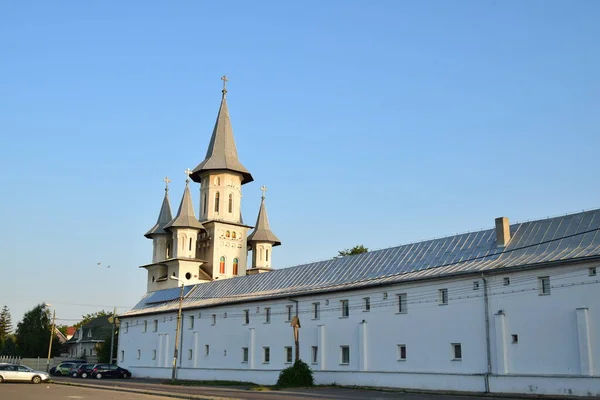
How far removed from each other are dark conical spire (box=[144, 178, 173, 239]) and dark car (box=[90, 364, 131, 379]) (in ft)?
66.6

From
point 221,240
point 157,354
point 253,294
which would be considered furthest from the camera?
point 221,240

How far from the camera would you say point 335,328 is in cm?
4403

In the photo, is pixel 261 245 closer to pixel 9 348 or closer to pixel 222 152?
pixel 222 152

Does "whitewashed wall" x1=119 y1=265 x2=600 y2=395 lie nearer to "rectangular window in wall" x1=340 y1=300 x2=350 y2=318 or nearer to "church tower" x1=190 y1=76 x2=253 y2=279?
"rectangular window in wall" x1=340 y1=300 x2=350 y2=318

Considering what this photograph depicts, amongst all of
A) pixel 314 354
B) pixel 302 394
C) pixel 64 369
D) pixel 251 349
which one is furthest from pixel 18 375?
pixel 64 369

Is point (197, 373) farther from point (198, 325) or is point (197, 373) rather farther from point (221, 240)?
point (221, 240)

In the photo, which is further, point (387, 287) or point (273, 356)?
point (273, 356)

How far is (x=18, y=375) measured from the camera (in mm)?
43344

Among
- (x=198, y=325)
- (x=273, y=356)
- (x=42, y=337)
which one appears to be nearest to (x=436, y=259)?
(x=273, y=356)

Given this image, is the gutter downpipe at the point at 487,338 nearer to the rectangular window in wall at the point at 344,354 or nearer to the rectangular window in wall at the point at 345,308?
the rectangular window in wall at the point at 345,308

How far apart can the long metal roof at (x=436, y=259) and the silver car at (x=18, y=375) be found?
50.5 ft

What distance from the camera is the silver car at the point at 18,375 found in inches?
1690

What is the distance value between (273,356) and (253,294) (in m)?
6.43

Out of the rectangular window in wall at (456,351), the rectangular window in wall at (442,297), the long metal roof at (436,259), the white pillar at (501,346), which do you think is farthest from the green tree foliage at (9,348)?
the white pillar at (501,346)
